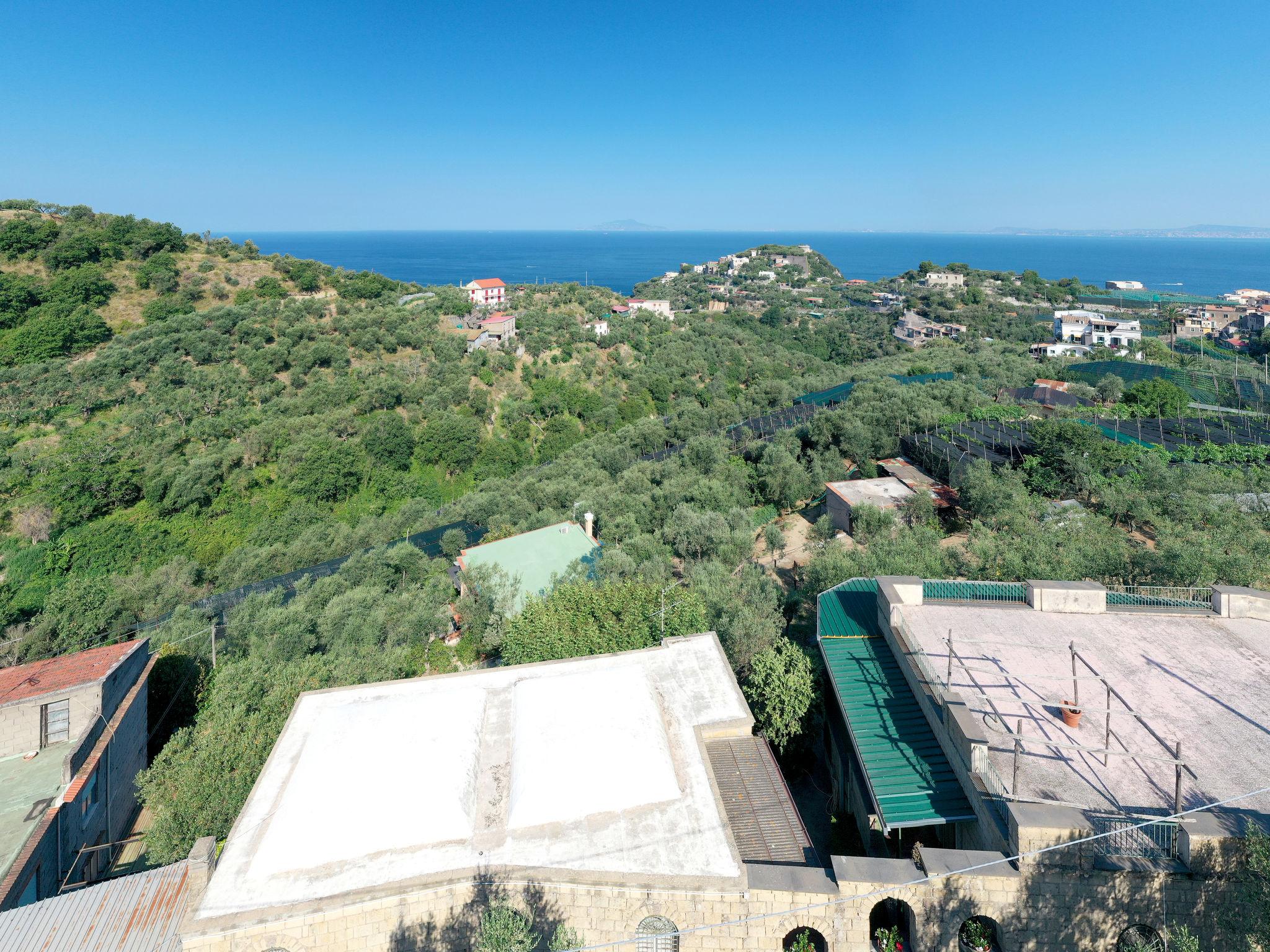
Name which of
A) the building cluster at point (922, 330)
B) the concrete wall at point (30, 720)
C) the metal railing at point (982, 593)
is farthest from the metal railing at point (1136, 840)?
the building cluster at point (922, 330)

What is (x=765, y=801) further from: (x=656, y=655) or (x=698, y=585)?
(x=698, y=585)

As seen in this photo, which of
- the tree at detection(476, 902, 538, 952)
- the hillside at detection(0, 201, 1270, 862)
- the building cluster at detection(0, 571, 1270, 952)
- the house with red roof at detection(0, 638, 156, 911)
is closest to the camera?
the tree at detection(476, 902, 538, 952)

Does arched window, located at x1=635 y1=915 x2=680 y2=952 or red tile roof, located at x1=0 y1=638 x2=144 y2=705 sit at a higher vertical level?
arched window, located at x1=635 y1=915 x2=680 y2=952

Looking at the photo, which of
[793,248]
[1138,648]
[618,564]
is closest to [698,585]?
[618,564]

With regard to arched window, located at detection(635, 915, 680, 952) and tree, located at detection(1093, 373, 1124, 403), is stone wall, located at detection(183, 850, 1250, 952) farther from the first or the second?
tree, located at detection(1093, 373, 1124, 403)

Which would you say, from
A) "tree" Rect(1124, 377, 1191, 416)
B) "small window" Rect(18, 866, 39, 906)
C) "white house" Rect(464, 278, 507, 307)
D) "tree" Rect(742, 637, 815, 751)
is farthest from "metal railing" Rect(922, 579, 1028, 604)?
"white house" Rect(464, 278, 507, 307)

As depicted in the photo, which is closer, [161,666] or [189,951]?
[189,951]
